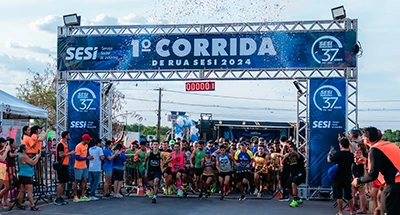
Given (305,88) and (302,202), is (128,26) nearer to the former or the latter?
(305,88)

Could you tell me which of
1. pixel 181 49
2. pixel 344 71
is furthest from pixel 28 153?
pixel 344 71

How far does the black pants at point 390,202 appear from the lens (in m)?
6.47

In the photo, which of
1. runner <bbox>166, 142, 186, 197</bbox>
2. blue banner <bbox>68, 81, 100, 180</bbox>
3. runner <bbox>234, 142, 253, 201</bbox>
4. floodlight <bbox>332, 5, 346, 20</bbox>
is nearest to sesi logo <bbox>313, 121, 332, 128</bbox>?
runner <bbox>234, 142, 253, 201</bbox>

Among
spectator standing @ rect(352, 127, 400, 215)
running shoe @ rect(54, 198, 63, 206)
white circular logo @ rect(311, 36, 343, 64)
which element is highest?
white circular logo @ rect(311, 36, 343, 64)

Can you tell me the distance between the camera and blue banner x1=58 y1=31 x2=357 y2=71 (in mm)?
15750

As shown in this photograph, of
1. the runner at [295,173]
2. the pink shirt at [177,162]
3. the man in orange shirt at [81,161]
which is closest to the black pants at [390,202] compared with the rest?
the runner at [295,173]

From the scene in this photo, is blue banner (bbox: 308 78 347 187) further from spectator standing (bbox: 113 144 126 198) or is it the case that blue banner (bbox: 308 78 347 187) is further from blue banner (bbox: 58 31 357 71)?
spectator standing (bbox: 113 144 126 198)

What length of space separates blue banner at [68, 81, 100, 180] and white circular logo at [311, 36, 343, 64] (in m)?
6.95

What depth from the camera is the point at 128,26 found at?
16.8m

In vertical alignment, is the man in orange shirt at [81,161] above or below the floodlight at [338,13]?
below

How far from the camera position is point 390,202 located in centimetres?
652

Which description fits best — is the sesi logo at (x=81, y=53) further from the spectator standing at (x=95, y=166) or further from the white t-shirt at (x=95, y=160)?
Answer: the white t-shirt at (x=95, y=160)

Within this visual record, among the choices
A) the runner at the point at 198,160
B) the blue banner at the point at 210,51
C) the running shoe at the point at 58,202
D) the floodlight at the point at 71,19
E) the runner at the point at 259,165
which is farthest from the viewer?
the runner at the point at 259,165

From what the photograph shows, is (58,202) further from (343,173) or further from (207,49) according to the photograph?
(343,173)
